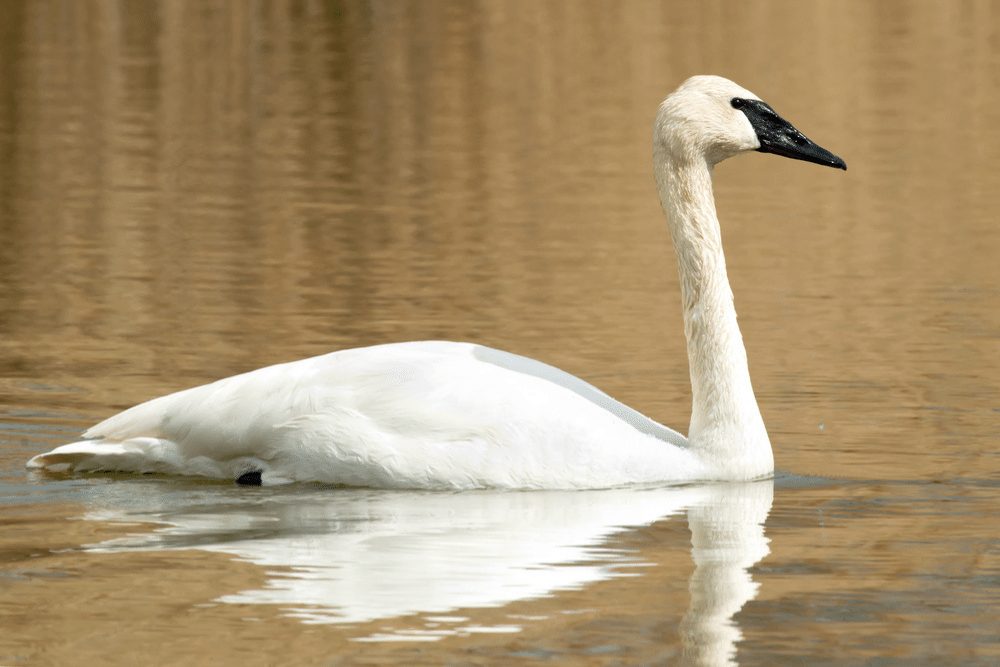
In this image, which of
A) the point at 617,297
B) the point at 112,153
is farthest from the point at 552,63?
the point at 617,297

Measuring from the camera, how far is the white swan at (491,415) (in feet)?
29.7

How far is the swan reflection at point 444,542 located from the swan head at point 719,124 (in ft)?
4.95

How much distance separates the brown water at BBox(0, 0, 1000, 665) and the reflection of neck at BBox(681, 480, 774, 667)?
2cm

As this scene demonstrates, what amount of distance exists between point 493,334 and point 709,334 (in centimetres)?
408

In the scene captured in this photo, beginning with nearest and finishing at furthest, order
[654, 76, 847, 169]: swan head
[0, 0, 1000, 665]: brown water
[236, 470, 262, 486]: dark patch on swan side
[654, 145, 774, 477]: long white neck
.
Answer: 1. [0, 0, 1000, 665]: brown water
2. [236, 470, 262, 486]: dark patch on swan side
3. [654, 145, 774, 477]: long white neck
4. [654, 76, 847, 169]: swan head

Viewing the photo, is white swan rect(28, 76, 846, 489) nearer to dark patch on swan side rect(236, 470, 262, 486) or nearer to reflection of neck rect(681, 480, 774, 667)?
dark patch on swan side rect(236, 470, 262, 486)

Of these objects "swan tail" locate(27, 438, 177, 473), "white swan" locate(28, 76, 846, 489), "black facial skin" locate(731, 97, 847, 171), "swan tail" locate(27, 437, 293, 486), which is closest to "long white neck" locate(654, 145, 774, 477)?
"white swan" locate(28, 76, 846, 489)

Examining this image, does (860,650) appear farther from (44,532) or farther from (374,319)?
(374,319)

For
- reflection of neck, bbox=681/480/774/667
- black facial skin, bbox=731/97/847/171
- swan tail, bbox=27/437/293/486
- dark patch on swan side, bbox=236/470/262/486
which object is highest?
black facial skin, bbox=731/97/847/171

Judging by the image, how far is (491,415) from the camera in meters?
9.01

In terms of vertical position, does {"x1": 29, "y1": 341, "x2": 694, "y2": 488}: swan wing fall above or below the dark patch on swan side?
above

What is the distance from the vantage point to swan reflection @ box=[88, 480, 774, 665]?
7273mm

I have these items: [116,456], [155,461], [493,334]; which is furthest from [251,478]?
[493,334]

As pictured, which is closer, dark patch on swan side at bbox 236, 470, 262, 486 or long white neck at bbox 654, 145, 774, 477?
dark patch on swan side at bbox 236, 470, 262, 486
